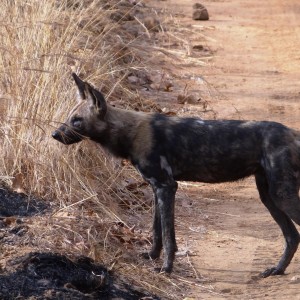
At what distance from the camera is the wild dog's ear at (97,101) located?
5.89 metres

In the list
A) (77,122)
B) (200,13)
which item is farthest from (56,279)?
(200,13)

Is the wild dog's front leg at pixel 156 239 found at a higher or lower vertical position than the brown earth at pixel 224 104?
higher

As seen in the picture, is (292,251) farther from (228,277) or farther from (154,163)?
(154,163)

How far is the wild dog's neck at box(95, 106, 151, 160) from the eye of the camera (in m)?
5.89

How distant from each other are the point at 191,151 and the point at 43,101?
140 centimetres

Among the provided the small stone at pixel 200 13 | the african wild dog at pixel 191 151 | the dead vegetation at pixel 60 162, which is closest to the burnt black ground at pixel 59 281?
the dead vegetation at pixel 60 162

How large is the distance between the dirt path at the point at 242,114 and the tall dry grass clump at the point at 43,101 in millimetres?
798

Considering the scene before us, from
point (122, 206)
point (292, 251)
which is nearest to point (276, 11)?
point (122, 206)

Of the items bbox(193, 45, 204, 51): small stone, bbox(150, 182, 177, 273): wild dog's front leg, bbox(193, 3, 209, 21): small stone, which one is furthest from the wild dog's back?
bbox(193, 3, 209, 21): small stone

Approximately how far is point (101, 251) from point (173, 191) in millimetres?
584

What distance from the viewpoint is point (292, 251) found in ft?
19.3

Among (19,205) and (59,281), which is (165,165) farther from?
(59,281)

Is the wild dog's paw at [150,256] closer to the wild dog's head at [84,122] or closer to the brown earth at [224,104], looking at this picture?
the brown earth at [224,104]

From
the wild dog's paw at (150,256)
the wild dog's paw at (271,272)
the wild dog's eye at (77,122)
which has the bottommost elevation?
the wild dog's paw at (150,256)
